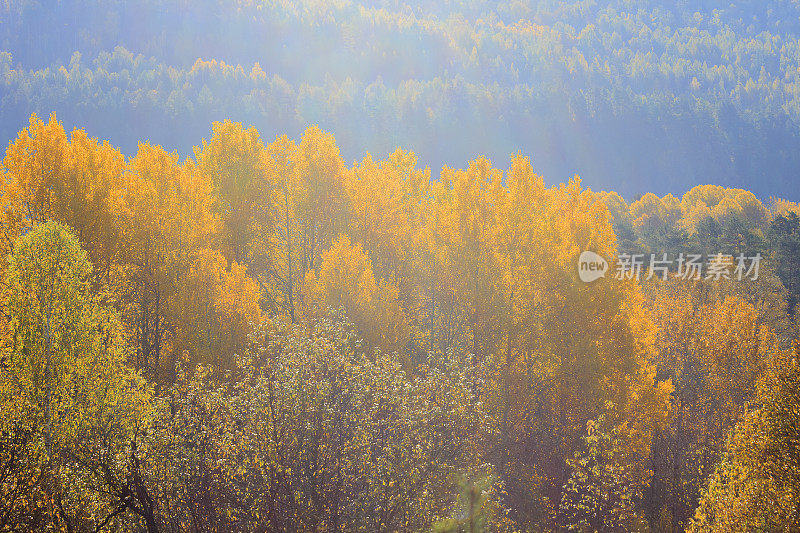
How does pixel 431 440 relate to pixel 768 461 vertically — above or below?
above

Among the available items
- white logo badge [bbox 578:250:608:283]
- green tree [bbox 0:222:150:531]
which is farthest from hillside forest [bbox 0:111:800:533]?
white logo badge [bbox 578:250:608:283]

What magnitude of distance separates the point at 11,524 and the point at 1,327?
8.25 metres

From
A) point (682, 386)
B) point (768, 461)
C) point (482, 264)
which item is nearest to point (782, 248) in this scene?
point (682, 386)

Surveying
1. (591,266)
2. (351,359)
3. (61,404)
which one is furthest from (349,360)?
(591,266)

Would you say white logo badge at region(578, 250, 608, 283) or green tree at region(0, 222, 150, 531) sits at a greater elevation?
white logo badge at region(578, 250, 608, 283)

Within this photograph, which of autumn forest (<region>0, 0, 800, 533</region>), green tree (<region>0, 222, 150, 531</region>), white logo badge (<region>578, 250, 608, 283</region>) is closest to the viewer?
autumn forest (<region>0, 0, 800, 533</region>)

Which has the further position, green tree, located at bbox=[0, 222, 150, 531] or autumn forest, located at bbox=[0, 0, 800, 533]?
green tree, located at bbox=[0, 222, 150, 531]

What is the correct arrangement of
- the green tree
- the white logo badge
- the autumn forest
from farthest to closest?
the white logo badge, the green tree, the autumn forest

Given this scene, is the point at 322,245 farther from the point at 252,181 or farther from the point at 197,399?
the point at 197,399

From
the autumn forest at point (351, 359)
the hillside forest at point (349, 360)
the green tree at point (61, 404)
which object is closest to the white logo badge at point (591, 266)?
the autumn forest at point (351, 359)

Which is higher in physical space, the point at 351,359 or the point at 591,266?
the point at 591,266

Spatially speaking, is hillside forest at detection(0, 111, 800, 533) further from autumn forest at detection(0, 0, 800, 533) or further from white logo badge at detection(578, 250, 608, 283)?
white logo badge at detection(578, 250, 608, 283)

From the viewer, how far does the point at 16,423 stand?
15.9m

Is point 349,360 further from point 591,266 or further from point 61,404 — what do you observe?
point 591,266
